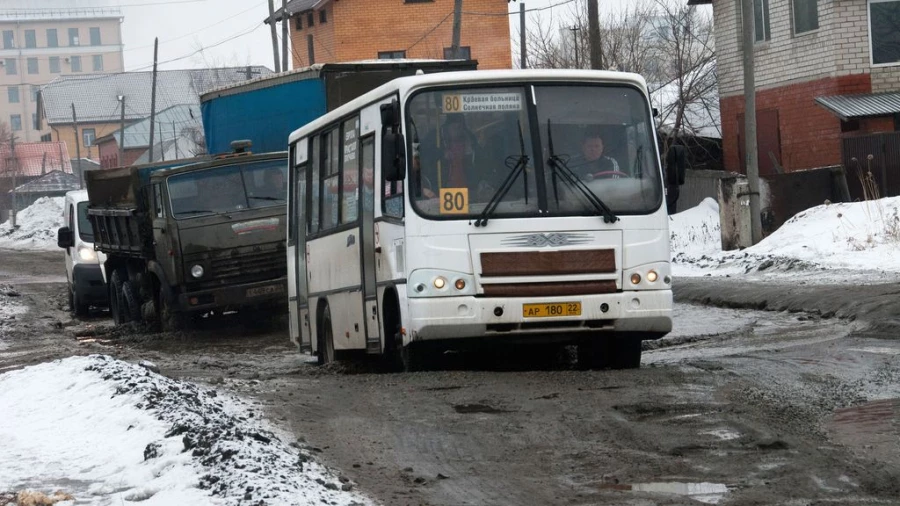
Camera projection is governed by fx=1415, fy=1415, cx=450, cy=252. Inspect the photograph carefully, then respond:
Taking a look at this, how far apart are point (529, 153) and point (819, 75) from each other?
23035mm

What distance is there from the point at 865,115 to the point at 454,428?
78.4ft

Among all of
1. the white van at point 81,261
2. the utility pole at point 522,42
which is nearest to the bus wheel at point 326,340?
the white van at point 81,261

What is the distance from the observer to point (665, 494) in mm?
6176

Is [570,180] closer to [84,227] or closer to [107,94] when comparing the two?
[84,227]

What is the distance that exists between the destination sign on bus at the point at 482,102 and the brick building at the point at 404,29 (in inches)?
1933

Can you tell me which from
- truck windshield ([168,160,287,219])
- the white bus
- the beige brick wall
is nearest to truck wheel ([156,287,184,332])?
truck windshield ([168,160,287,219])

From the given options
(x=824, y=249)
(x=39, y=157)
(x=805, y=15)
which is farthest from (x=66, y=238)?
(x=39, y=157)

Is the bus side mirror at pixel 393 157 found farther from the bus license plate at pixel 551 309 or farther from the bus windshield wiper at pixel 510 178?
the bus license plate at pixel 551 309

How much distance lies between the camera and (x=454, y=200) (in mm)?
10953

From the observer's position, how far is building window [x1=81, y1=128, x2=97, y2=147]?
130m

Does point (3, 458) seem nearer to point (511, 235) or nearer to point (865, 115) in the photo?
point (511, 235)

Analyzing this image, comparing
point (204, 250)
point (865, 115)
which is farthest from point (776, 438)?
point (865, 115)

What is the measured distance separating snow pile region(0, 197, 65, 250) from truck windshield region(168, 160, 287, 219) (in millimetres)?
46199

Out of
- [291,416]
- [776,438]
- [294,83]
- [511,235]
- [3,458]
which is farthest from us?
[294,83]
